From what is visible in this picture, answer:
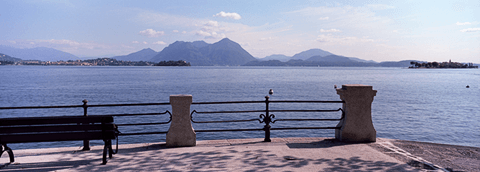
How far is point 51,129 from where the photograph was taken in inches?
232

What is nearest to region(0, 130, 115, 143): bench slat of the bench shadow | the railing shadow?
the railing shadow

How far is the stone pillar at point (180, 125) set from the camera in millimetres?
7676

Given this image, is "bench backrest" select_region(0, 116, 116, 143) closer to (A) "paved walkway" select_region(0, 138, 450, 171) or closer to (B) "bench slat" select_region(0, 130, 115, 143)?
(B) "bench slat" select_region(0, 130, 115, 143)

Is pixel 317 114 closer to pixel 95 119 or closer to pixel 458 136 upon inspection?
pixel 458 136

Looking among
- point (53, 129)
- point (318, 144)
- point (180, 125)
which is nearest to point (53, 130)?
point (53, 129)

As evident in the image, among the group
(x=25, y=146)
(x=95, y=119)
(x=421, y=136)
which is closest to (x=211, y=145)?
(x=95, y=119)

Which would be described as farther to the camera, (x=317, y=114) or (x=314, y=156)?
(x=317, y=114)

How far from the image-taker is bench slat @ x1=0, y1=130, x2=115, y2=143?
5.74m

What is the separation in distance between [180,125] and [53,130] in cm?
284

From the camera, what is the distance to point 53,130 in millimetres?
5918

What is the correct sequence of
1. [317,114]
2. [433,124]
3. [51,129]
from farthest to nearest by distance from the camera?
1. [317,114]
2. [433,124]
3. [51,129]

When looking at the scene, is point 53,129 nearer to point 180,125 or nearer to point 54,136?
point 54,136

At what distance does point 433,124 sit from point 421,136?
6.52 m

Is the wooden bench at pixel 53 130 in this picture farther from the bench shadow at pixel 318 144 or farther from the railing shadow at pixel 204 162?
the bench shadow at pixel 318 144
